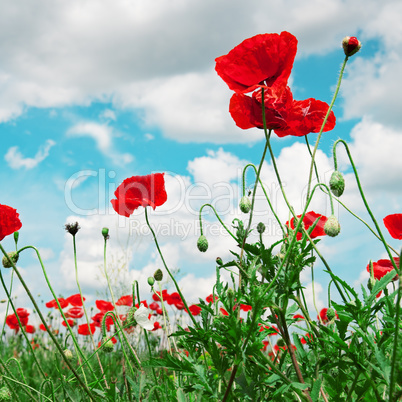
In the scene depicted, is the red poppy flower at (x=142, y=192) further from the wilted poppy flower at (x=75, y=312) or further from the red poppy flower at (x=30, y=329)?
the red poppy flower at (x=30, y=329)

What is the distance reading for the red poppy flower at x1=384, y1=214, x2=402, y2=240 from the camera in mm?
2193

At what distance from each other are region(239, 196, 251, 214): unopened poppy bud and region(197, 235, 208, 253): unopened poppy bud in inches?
9.0

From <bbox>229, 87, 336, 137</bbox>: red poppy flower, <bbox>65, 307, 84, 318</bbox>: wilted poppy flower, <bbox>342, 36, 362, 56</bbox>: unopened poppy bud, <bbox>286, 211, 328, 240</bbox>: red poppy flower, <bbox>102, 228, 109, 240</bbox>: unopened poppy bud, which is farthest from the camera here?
<bbox>65, 307, 84, 318</bbox>: wilted poppy flower

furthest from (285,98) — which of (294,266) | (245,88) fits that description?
(294,266)

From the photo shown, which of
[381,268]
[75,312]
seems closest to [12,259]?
[381,268]

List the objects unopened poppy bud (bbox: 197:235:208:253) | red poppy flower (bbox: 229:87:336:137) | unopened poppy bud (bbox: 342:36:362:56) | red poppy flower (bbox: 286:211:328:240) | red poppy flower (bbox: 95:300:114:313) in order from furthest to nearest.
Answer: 1. red poppy flower (bbox: 95:300:114:313)
2. red poppy flower (bbox: 286:211:328:240)
3. unopened poppy bud (bbox: 197:235:208:253)
4. red poppy flower (bbox: 229:87:336:137)
5. unopened poppy bud (bbox: 342:36:362:56)

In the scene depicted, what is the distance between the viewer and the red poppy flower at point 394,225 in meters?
2.19

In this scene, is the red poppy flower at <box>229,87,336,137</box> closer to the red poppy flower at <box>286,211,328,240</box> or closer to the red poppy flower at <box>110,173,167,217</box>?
the red poppy flower at <box>286,211,328,240</box>

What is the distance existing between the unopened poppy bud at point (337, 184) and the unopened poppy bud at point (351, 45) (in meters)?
0.36

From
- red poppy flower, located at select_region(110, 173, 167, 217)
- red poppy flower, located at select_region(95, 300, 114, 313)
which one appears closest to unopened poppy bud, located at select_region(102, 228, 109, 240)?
red poppy flower, located at select_region(110, 173, 167, 217)

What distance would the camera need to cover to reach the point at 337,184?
1525 millimetres

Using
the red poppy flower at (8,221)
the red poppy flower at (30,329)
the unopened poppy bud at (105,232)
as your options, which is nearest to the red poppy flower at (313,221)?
the unopened poppy bud at (105,232)

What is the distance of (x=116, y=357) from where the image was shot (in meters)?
5.44

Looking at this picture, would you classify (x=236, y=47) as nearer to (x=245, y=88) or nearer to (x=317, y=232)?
(x=245, y=88)
